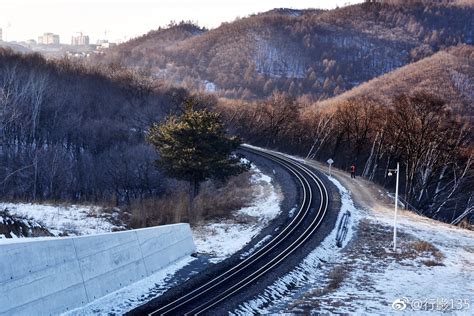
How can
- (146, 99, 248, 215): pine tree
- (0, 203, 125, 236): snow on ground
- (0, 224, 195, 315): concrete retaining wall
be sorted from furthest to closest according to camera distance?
(146, 99, 248, 215): pine tree
(0, 203, 125, 236): snow on ground
(0, 224, 195, 315): concrete retaining wall

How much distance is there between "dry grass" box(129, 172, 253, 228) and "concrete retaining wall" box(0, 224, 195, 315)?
7.46 meters

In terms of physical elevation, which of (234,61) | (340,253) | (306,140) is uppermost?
(234,61)

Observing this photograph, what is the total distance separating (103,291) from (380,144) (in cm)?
4437

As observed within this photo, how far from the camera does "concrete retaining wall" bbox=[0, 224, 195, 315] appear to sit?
1388 cm

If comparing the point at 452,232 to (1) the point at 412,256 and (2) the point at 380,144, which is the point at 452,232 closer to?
(1) the point at 412,256

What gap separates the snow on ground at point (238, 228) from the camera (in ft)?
82.2

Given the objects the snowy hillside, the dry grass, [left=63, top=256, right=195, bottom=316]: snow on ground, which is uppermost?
the dry grass

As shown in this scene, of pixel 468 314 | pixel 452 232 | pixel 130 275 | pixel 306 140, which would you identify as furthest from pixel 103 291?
pixel 306 140

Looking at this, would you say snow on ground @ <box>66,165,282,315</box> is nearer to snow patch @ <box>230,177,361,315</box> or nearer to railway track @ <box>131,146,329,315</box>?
railway track @ <box>131,146,329,315</box>

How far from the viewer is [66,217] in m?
26.2

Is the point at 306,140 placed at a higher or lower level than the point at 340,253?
higher

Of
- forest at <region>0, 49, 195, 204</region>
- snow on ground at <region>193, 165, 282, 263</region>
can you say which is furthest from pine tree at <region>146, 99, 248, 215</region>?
forest at <region>0, 49, 195, 204</region>

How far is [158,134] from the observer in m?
33.6

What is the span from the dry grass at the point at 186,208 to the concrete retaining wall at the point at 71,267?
24.5 ft
